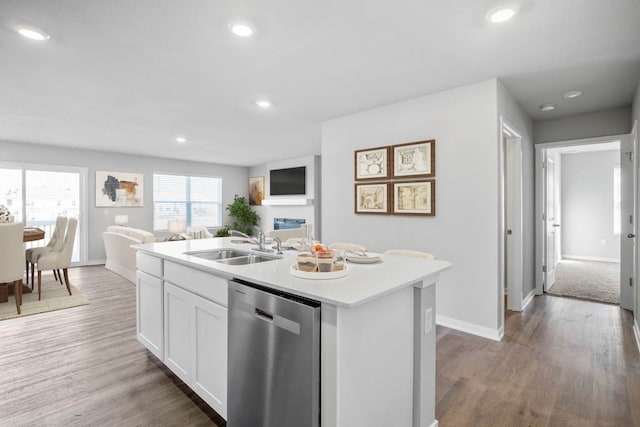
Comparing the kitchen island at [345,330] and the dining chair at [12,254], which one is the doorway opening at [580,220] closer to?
the kitchen island at [345,330]

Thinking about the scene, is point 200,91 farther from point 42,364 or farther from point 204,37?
point 42,364

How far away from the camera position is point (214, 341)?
173cm

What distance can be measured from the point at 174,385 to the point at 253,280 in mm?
1313

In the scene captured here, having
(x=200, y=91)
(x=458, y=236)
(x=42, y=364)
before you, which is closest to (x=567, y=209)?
(x=458, y=236)

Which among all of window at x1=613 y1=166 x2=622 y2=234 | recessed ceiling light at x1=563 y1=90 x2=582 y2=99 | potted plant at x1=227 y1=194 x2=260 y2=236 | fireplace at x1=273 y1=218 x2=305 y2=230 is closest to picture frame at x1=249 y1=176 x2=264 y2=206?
potted plant at x1=227 y1=194 x2=260 y2=236

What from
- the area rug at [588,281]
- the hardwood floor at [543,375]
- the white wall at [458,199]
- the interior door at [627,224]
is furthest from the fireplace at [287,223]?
the interior door at [627,224]

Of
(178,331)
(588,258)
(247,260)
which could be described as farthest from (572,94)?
(588,258)

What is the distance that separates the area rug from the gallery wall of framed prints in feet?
9.02

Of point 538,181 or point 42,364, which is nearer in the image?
point 42,364

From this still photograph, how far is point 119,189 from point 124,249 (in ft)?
7.74

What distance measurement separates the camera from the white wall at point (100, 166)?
598 cm

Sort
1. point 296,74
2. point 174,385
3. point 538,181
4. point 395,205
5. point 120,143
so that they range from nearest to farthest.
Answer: point 174,385 → point 296,74 → point 395,205 → point 538,181 → point 120,143

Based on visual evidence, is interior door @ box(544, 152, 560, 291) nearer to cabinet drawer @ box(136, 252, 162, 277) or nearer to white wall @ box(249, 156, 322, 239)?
white wall @ box(249, 156, 322, 239)

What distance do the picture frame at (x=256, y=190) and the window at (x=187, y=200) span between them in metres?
0.91
